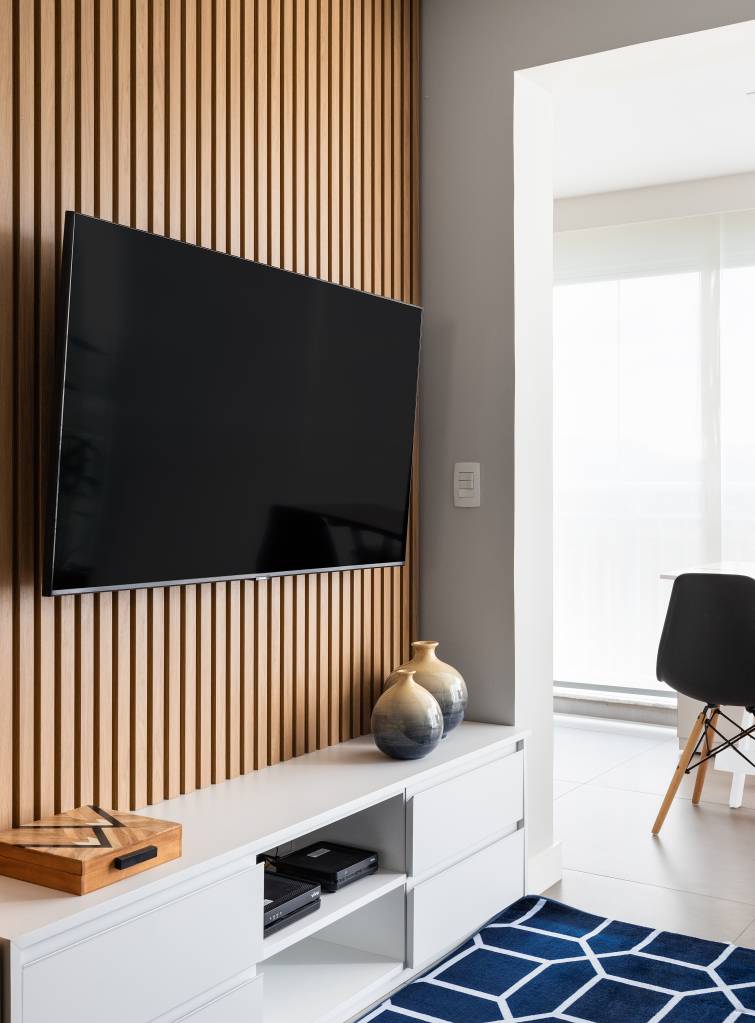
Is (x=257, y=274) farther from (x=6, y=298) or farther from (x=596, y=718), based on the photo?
(x=596, y=718)

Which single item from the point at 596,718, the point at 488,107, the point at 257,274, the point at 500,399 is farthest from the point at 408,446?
the point at 596,718

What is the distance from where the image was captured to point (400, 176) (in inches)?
134

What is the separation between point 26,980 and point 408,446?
6.08ft

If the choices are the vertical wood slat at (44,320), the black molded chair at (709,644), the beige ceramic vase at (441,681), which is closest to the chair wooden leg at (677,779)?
the black molded chair at (709,644)

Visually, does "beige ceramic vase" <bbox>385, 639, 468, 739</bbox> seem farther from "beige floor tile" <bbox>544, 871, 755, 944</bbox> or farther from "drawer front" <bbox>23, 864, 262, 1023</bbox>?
"drawer front" <bbox>23, 864, 262, 1023</bbox>

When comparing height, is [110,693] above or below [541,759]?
above

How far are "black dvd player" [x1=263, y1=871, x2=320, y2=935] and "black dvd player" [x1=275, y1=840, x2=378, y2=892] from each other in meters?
0.06

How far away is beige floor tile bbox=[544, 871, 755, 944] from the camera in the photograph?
297 cm

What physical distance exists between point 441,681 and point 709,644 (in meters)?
1.19

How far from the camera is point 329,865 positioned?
256 cm

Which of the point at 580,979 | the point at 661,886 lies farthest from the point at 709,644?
the point at 580,979

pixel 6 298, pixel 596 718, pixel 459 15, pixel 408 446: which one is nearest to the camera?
pixel 6 298

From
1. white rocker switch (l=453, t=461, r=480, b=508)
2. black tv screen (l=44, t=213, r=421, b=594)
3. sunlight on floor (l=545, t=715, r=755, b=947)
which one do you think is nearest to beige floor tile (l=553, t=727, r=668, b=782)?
sunlight on floor (l=545, t=715, r=755, b=947)

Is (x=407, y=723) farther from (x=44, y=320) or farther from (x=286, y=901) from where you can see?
(x=44, y=320)
